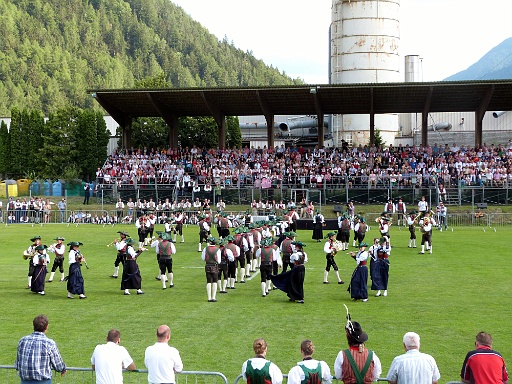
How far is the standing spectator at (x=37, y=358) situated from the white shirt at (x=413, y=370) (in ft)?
13.8

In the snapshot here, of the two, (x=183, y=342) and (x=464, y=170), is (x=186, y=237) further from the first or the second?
(x=183, y=342)

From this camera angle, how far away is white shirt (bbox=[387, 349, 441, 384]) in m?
9.12

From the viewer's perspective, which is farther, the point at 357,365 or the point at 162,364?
the point at 162,364

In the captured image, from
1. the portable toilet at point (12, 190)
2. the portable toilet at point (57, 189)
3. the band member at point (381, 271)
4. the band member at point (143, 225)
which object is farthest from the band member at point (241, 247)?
the portable toilet at point (12, 190)

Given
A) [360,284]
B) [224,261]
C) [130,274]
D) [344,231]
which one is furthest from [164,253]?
[344,231]

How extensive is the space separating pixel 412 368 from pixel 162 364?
3210mm

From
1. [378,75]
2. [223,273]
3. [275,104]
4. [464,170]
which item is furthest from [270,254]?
[378,75]

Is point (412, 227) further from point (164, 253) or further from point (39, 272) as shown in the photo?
point (39, 272)

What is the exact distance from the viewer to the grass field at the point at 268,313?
15.0 metres

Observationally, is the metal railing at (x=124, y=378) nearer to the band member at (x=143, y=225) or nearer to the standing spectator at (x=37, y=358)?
the standing spectator at (x=37, y=358)

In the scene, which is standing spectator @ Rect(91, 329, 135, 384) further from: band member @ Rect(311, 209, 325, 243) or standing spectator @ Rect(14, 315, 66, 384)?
band member @ Rect(311, 209, 325, 243)

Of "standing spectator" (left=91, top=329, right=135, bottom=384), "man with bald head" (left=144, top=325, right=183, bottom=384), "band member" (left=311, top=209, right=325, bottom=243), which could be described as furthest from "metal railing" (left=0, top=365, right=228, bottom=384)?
"band member" (left=311, top=209, right=325, bottom=243)

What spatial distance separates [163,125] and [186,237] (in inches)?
1620

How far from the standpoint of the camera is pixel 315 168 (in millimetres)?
52344
